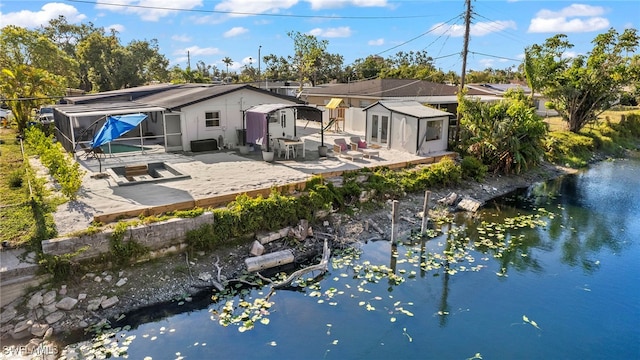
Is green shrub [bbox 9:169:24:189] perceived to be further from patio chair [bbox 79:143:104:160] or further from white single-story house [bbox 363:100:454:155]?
white single-story house [bbox 363:100:454:155]

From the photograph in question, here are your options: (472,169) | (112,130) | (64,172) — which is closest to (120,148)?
(112,130)

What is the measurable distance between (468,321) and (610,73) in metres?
27.2

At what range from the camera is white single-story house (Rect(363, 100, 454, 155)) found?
20.5 m

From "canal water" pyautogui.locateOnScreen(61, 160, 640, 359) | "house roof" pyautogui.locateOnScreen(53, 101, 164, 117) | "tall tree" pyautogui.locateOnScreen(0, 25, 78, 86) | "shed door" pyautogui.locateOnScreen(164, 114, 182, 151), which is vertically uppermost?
"tall tree" pyautogui.locateOnScreen(0, 25, 78, 86)

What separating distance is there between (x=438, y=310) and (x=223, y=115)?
14710 mm

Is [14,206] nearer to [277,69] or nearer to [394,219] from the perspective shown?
[394,219]

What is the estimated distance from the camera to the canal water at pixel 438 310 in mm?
8562

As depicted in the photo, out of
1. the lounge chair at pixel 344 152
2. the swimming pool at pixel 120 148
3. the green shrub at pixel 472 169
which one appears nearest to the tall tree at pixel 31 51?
the swimming pool at pixel 120 148

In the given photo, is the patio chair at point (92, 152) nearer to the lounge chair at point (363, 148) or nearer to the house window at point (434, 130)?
the lounge chair at point (363, 148)

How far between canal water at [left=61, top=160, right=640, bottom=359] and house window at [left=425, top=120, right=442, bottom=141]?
746cm

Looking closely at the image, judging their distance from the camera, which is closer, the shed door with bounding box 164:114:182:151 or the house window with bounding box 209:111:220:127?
the shed door with bounding box 164:114:182:151

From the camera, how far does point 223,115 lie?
67.6ft

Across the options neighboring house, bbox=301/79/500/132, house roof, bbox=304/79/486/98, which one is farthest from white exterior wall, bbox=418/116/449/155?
house roof, bbox=304/79/486/98

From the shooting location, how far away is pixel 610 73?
28188 millimetres
